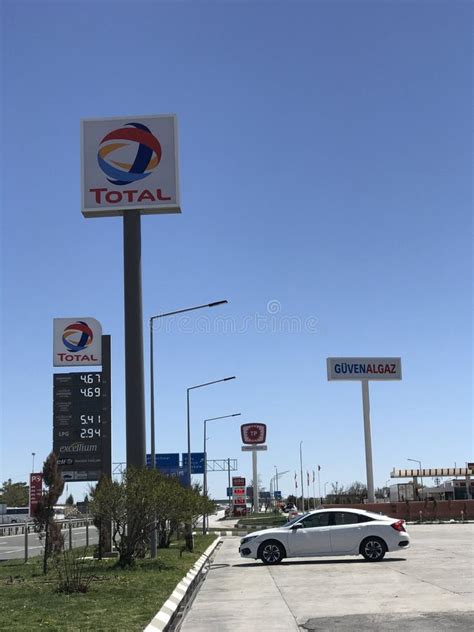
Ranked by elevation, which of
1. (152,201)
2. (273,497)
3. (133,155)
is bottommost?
(273,497)

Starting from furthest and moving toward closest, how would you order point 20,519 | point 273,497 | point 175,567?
point 273,497 → point 20,519 → point 175,567

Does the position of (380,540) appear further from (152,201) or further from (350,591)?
(152,201)

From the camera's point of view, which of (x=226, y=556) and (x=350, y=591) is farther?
(x=226, y=556)

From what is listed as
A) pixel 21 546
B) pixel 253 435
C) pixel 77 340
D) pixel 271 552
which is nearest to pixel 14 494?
pixel 253 435

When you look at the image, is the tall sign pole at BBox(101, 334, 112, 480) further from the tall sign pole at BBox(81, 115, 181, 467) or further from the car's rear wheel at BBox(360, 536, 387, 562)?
the car's rear wheel at BBox(360, 536, 387, 562)

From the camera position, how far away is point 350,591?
15219 mm

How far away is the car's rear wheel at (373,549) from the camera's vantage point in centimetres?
2177

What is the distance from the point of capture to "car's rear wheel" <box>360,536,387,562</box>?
21.8 metres

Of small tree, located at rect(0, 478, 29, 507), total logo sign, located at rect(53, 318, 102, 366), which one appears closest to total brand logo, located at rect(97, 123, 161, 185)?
total logo sign, located at rect(53, 318, 102, 366)

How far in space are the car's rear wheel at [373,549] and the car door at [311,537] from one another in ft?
3.17

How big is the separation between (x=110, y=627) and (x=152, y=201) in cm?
1750

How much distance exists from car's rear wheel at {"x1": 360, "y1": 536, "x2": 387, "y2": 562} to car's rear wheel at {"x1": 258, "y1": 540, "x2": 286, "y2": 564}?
2256 mm

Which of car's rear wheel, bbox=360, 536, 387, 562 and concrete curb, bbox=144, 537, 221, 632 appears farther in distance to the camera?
car's rear wheel, bbox=360, 536, 387, 562

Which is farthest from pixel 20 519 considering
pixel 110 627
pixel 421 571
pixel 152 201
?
pixel 110 627
